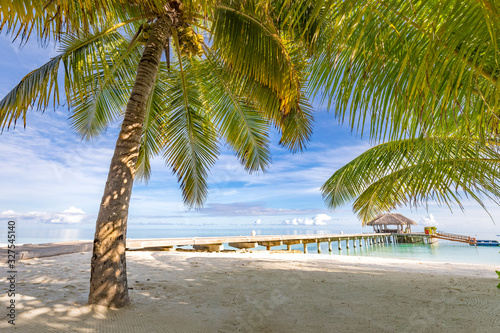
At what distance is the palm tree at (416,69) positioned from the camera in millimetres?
1300

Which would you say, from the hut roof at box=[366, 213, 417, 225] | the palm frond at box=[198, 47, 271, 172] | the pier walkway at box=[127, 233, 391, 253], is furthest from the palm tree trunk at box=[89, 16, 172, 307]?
the hut roof at box=[366, 213, 417, 225]

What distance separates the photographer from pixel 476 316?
278 centimetres

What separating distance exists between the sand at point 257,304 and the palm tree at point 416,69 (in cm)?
157

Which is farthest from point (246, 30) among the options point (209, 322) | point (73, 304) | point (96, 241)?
point (73, 304)

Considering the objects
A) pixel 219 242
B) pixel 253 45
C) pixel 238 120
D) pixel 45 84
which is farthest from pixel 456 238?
pixel 45 84

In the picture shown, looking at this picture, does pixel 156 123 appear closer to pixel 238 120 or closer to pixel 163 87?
pixel 163 87

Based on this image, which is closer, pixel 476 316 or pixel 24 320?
pixel 24 320

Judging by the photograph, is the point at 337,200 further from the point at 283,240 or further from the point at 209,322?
the point at 283,240

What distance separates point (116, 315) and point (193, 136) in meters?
4.72

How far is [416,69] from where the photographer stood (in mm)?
1859

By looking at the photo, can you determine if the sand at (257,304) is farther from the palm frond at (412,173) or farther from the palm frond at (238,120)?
the palm frond at (238,120)

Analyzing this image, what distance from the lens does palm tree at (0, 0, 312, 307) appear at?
9.50 ft

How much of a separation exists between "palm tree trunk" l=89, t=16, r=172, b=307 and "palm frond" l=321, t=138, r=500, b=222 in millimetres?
3086

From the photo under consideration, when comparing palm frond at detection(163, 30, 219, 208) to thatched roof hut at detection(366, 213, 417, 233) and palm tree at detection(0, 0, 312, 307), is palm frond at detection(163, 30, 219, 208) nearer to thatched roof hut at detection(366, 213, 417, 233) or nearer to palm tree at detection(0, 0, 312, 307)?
palm tree at detection(0, 0, 312, 307)
